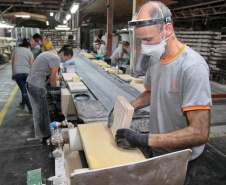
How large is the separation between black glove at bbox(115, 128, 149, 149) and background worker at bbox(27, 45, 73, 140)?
2.67 metres

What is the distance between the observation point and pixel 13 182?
292 centimetres

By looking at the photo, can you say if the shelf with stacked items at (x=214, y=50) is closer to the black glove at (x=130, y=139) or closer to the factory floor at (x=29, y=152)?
the factory floor at (x=29, y=152)

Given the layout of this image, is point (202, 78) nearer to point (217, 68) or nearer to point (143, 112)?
point (143, 112)

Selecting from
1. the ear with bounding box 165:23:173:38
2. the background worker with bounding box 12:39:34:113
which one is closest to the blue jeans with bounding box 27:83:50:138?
the background worker with bounding box 12:39:34:113

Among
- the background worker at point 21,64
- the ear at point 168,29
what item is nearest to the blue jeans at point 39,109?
the background worker at point 21,64

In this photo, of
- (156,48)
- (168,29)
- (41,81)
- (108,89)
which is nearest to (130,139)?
(156,48)

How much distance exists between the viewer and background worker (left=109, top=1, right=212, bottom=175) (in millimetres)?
1109

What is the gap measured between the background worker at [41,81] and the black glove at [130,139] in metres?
2.67

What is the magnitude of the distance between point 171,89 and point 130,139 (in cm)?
43

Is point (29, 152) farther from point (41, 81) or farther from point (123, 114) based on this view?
point (123, 114)

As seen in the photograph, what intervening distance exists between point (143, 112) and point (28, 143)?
2.67 metres

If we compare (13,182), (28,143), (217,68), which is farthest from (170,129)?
(217,68)

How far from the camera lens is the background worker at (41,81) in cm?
357

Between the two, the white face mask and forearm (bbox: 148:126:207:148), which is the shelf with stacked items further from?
forearm (bbox: 148:126:207:148)
